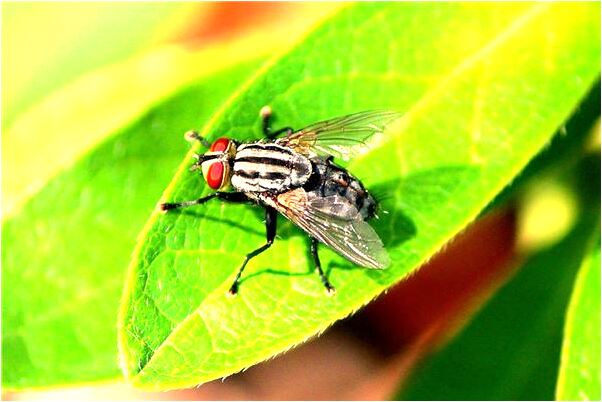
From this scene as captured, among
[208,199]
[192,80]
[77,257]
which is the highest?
[192,80]

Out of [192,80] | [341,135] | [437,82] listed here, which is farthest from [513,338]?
[192,80]

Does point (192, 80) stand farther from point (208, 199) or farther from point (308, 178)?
point (208, 199)

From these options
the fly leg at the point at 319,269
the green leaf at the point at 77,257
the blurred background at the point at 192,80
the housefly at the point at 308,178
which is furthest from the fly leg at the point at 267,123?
the blurred background at the point at 192,80

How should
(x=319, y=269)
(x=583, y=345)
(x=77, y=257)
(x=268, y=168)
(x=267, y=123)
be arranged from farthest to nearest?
(x=77, y=257) → (x=268, y=168) → (x=267, y=123) → (x=583, y=345) → (x=319, y=269)

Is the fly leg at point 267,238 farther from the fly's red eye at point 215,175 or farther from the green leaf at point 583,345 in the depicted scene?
the green leaf at point 583,345

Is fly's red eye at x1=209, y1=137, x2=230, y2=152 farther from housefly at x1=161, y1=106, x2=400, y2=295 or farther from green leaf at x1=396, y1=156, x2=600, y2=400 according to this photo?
green leaf at x1=396, y1=156, x2=600, y2=400

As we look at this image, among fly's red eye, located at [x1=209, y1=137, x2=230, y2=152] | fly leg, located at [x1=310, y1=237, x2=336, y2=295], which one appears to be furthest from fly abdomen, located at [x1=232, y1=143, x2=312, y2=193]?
fly leg, located at [x1=310, y1=237, x2=336, y2=295]

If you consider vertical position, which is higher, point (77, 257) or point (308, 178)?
point (308, 178)
